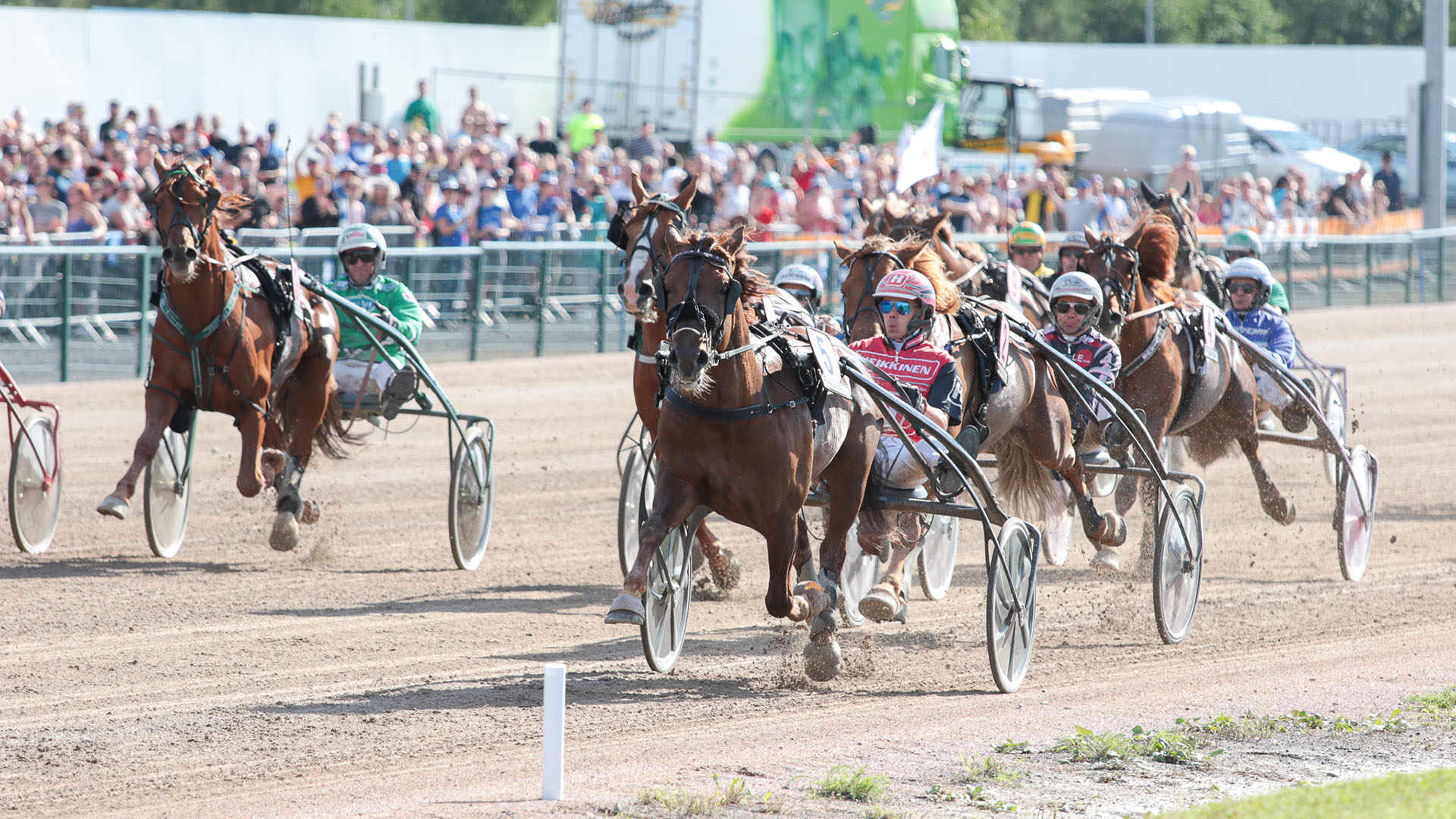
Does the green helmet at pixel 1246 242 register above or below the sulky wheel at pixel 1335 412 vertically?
above

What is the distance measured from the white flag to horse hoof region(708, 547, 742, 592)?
326 centimetres

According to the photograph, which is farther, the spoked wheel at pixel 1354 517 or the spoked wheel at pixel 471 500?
the spoked wheel at pixel 1354 517

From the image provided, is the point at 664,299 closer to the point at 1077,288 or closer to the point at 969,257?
the point at 1077,288

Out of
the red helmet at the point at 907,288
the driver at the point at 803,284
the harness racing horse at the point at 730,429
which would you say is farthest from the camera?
the driver at the point at 803,284

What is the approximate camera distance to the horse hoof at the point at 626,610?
6020 mm

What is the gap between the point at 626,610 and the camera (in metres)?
6.03

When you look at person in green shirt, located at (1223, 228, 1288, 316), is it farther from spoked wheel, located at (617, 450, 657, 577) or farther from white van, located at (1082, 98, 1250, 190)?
white van, located at (1082, 98, 1250, 190)

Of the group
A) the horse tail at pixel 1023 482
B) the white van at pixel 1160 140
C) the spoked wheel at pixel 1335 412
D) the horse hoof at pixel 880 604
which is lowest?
the horse hoof at pixel 880 604

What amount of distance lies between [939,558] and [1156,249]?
7.08ft

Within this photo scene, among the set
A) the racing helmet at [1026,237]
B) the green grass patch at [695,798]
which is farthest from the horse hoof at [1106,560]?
the green grass patch at [695,798]

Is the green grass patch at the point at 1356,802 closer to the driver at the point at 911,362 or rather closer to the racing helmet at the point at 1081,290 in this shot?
the driver at the point at 911,362

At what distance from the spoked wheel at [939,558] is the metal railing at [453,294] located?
3547 millimetres

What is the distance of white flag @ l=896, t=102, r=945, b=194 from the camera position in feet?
36.3

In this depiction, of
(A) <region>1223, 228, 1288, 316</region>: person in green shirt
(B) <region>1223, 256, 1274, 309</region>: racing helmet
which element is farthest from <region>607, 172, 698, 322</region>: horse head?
(A) <region>1223, 228, 1288, 316</region>: person in green shirt
